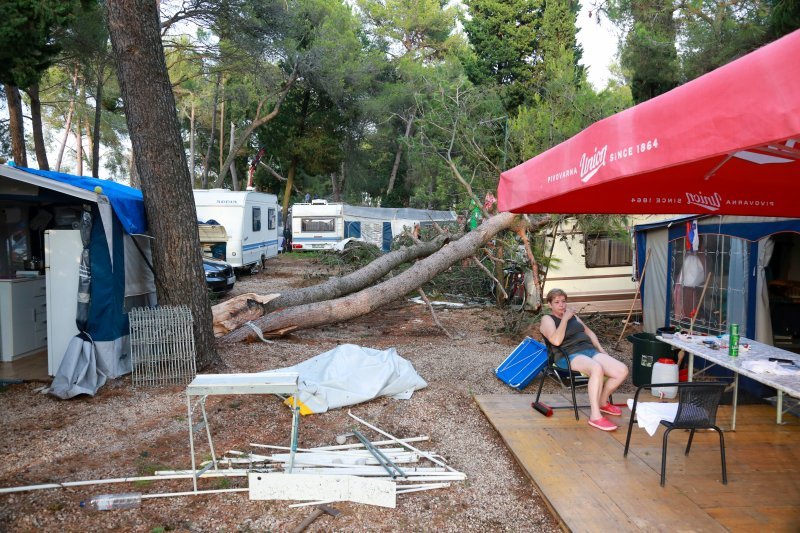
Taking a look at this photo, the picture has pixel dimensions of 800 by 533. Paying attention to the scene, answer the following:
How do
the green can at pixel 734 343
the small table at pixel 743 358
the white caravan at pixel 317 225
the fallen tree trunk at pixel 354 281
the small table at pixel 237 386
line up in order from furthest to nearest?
the white caravan at pixel 317 225 → the fallen tree trunk at pixel 354 281 → the green can at pixel 734 343 → the small table at pixel 743 358 → the small table at pixel 237 386

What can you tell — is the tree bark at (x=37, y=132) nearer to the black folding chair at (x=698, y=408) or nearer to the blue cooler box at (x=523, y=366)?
the blue cooler box at (x=523, y=366)

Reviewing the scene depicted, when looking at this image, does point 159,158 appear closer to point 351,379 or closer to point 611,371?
point 351,379

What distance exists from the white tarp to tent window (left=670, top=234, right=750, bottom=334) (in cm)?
387

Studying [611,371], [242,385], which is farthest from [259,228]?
[242,385]

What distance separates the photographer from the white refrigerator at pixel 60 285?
5.83 m

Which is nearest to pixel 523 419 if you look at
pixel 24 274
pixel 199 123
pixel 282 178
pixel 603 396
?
pixel 603 396

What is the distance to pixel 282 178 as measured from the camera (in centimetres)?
3166

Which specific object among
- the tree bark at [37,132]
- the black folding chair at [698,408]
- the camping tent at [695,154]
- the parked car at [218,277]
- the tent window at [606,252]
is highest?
the tree bark at [37,132]

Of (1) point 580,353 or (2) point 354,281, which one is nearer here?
(1) point 580,353

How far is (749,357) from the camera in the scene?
4.38m

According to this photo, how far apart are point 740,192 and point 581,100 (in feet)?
23.6

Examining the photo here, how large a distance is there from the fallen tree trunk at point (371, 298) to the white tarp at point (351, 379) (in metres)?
2.25

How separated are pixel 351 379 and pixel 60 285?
11.0 ft

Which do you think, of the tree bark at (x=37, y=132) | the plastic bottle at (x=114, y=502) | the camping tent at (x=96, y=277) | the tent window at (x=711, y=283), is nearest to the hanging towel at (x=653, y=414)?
the tent window at (x=711, y=283)
